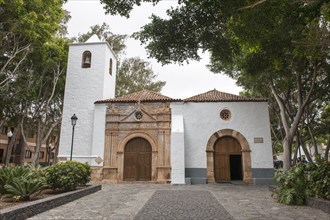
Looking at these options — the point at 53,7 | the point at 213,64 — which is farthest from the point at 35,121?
the point at 213,64

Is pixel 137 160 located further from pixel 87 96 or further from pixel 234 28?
pixel 234 28

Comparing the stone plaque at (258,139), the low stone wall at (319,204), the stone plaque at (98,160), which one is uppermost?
the stone plaque at (258,139)

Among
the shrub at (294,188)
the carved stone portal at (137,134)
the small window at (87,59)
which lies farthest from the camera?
the small window at (87,59)

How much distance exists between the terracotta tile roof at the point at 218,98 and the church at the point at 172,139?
2.4 inches

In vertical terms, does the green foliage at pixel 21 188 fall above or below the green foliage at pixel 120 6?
below

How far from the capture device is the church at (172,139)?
50.1 feet

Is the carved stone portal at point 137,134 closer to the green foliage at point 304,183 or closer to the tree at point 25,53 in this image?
the tree at point 25,53

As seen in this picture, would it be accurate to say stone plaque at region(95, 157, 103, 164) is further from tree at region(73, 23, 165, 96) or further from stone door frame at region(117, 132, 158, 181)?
tree at region(73, 23, 165, 96)

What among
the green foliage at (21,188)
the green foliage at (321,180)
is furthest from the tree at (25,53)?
the green foliage at (321,180)

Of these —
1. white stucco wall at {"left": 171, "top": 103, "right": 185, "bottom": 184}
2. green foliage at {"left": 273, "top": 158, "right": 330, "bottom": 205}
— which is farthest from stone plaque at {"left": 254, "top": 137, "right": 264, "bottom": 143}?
green foliage at {"left": 273, "top": 158, "right": 330, "bottom": 205}

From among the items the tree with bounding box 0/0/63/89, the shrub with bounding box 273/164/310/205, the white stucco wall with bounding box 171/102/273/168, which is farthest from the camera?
the white stucco wall with bounding box 171/102/273/168

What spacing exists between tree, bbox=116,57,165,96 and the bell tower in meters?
5.55

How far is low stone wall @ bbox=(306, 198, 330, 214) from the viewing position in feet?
22.0

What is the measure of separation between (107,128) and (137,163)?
9.38 ft
